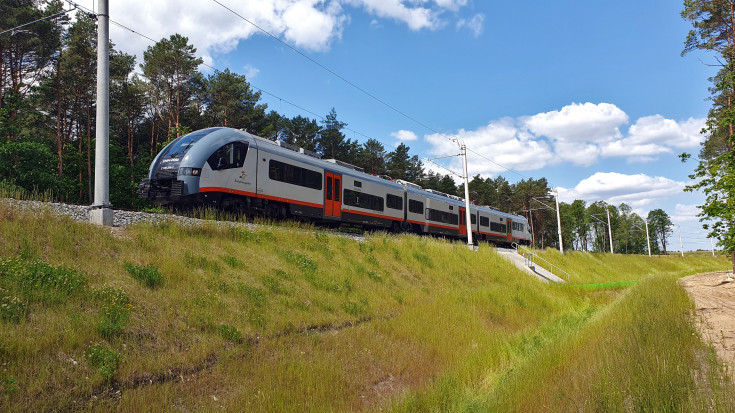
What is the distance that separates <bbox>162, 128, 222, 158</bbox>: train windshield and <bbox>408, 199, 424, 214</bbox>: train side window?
14.1 metres

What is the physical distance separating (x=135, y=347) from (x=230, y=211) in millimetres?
8703

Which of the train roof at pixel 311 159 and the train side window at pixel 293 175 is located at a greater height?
the train roof at pixel 311 159

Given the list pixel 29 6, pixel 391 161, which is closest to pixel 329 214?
pixel 29 6

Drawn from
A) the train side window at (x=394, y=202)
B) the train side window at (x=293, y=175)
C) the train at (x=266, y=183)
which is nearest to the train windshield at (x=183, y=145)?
the train at (x=266, y=183)

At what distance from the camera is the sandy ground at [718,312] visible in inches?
325

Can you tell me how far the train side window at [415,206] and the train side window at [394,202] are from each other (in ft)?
3.75

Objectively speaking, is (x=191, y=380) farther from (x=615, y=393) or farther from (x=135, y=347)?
(x=615, y=393)

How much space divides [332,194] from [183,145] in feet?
22.6

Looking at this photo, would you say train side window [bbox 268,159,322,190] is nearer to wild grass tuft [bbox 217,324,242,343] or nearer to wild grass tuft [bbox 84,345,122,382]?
wild grass tuft [bbox 217,324,242,343]

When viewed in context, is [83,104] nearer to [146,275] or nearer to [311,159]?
[311,159]

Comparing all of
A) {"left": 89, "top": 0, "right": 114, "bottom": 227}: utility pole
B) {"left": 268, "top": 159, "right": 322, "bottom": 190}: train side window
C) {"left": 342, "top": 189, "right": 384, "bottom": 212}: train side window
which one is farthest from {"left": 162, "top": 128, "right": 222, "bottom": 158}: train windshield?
{"left": 342, "top": 189, "right": 384, "bottom": 212}: train side window

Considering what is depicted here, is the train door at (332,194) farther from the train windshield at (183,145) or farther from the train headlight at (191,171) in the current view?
the train headlight at (191,171)

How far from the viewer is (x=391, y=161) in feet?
204

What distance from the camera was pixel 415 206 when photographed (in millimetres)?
26422
